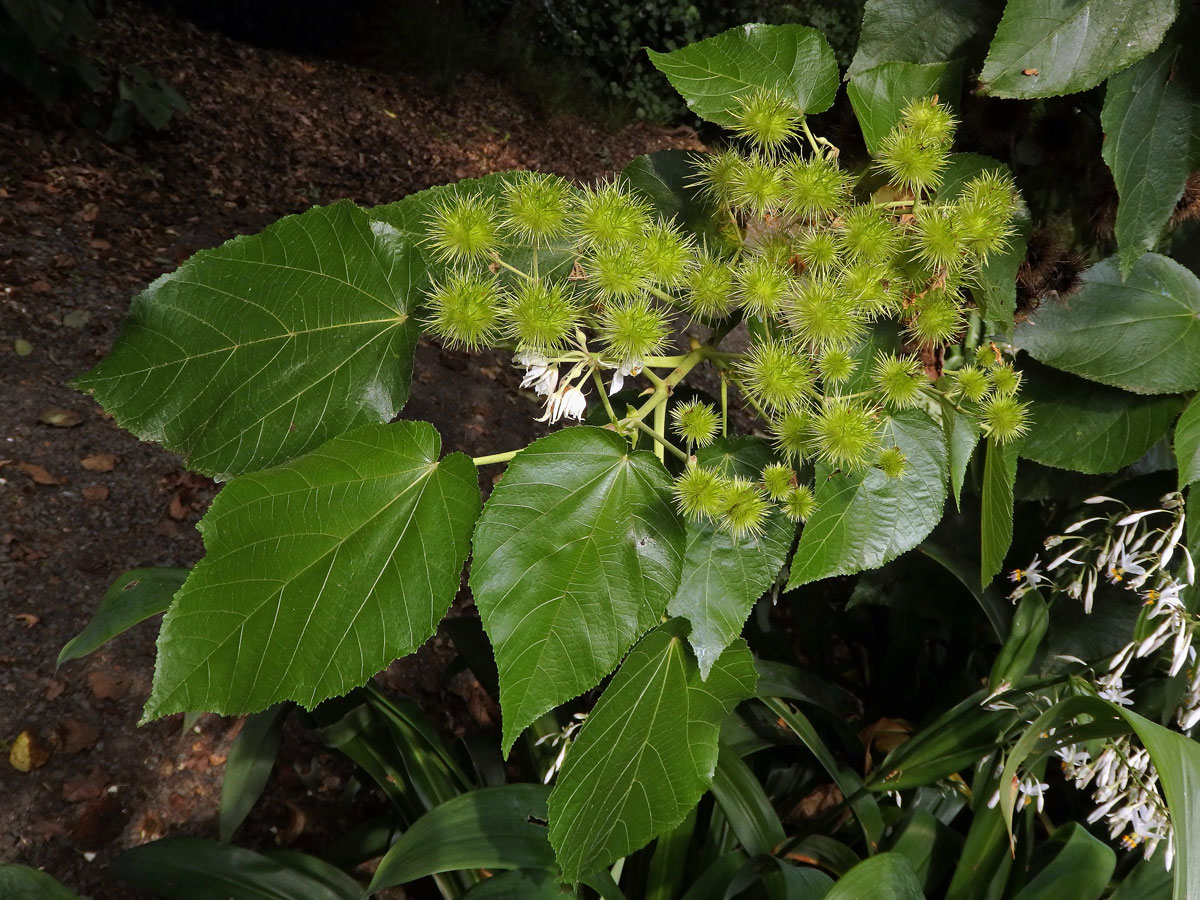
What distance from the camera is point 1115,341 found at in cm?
79

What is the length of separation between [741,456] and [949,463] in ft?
0.51

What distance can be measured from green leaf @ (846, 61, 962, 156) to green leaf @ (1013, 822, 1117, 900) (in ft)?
3.10

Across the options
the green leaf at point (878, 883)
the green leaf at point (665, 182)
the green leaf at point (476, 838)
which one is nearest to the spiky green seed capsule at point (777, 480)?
the green leaf at point (665, 182)

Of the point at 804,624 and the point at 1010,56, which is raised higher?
the point at 1010,56

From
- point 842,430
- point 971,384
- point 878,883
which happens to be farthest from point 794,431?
point 878,883

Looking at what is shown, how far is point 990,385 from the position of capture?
574mm

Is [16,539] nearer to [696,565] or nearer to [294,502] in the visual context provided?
[294,502]

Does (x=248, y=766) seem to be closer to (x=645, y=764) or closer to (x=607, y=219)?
(x=645, y=764)

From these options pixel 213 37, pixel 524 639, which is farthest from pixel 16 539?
pixel 213 37

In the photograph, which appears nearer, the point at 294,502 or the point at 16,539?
the point at 294,502

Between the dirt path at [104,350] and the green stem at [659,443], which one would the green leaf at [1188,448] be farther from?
the dirt path at [104,350]

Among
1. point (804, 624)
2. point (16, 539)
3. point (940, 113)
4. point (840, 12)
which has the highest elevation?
point (940, 113)

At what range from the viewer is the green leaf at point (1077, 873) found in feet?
3.48

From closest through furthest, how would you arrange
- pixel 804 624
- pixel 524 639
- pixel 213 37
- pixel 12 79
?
pixel 524 639
pixel 804 624
pixel 12 79
pixel 213 37
